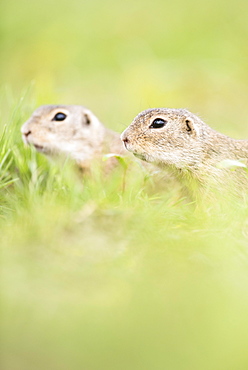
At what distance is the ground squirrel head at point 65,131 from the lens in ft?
21.9

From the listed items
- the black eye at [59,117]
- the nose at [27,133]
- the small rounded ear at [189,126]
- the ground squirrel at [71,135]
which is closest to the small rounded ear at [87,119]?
the ground squirrel at [71,135]

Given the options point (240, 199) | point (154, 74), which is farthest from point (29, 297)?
point (154, 74)

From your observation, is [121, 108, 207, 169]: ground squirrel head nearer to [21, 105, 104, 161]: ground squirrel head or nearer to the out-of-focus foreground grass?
the out-of-focus foreground grass

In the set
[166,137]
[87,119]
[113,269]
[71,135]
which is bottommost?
[71,135]

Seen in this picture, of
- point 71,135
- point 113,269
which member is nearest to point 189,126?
point 71,135

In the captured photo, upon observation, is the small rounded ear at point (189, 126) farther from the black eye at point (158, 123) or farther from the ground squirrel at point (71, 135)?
the ground squirrel at point (71, 135)

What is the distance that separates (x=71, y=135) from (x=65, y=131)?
0.08 metres

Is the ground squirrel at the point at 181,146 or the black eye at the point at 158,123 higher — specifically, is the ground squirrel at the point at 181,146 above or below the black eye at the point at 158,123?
below

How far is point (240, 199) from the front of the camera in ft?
18.0

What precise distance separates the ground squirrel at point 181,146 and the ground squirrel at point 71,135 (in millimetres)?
942

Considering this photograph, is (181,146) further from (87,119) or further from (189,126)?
(87,119)

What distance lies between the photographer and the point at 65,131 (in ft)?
23.1

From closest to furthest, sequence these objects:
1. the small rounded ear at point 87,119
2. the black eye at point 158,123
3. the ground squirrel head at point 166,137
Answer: the ground squirrel head at point 166,137 < the black eye at point 158,123 < the small rounded ear at point 87,119

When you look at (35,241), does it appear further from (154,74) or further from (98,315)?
(154,74)
